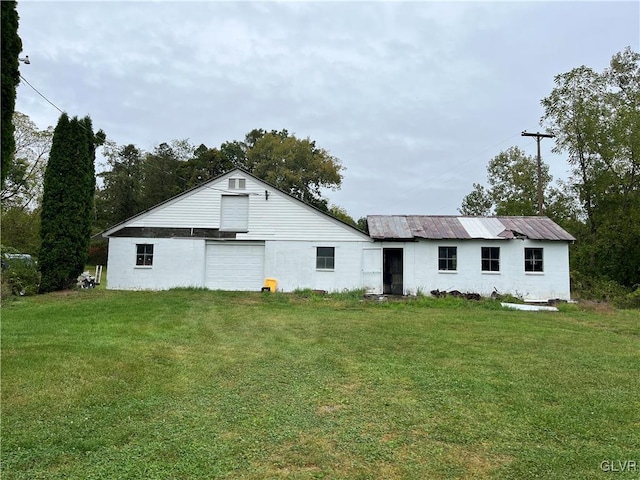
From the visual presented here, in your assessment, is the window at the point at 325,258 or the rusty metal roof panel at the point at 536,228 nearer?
the rusty metal roof panel at the point at 536,228

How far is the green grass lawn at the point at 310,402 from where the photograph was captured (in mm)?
3273

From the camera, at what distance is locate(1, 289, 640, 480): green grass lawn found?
10.7 ft

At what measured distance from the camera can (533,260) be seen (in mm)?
17891

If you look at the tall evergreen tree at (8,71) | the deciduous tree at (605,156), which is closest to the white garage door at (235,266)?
the tall evergreen tree at (8,71)

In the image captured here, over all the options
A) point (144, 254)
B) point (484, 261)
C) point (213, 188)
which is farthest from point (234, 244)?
point (484, 261)

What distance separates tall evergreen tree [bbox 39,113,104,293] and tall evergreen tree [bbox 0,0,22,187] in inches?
477

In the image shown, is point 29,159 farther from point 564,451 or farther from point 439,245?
point 564,451

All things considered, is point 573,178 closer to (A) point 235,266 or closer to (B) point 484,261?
(B) point 484,261

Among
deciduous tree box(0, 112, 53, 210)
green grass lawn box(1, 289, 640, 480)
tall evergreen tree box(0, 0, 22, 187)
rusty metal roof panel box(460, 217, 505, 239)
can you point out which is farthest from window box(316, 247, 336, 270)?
deciduous tree box(0, 112, 53, 210)

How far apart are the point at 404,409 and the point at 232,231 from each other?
1497 cm

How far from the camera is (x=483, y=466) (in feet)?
10.7

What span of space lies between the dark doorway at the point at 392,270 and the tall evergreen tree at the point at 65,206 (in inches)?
510

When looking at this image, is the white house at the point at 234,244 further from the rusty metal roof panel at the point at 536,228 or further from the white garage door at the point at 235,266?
the rusty metal roof panel at the point at 536,228

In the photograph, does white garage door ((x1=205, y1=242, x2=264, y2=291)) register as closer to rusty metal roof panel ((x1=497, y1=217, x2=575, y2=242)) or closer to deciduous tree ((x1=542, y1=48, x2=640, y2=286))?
rusty metal roof panel ((x1=497, y1=217, x2=575, y2=242))
